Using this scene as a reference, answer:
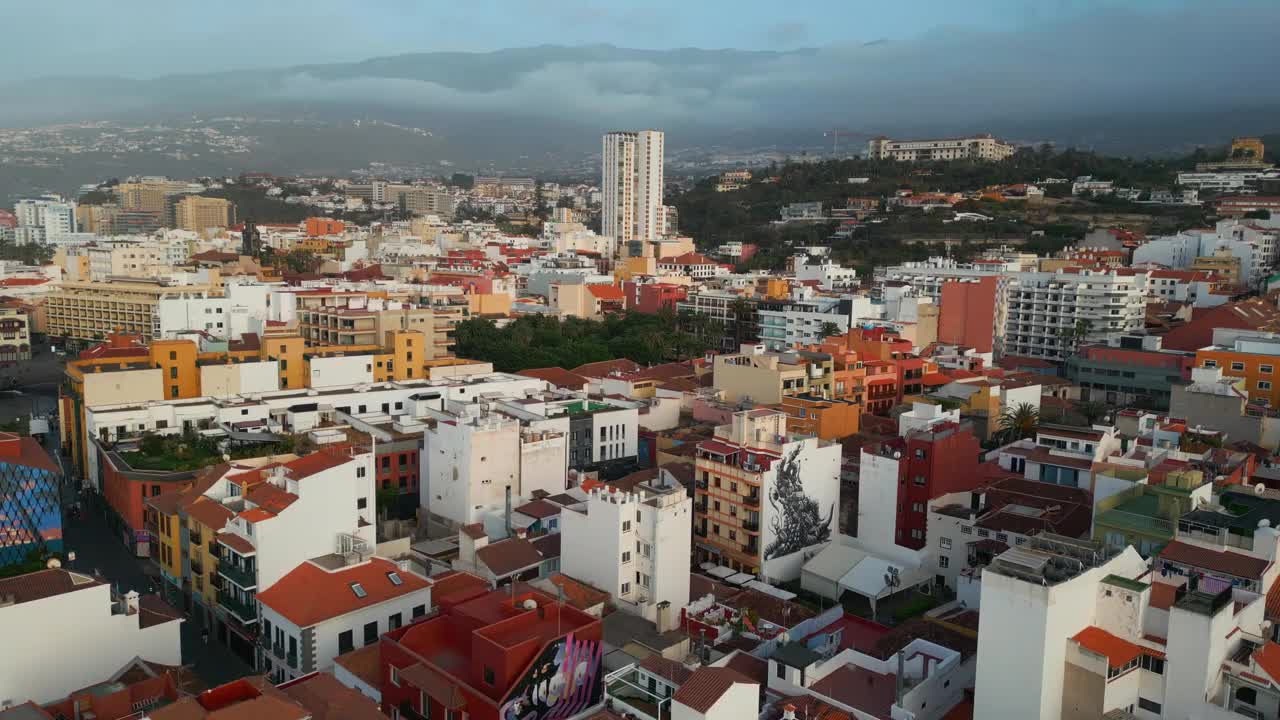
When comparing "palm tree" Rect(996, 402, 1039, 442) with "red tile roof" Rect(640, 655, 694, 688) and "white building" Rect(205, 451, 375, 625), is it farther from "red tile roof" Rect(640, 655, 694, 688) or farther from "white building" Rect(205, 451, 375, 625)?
"white building" Rect(205, 451, 375, 625)

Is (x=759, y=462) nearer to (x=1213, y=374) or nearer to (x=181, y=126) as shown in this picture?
(x=1213, y=374)

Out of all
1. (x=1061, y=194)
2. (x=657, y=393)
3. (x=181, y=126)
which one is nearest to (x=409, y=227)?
(x=1061, y=194)

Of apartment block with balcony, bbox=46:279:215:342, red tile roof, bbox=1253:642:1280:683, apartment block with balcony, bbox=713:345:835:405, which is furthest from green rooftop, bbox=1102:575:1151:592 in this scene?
apartment block with balcony, bbox=46:279:215:342

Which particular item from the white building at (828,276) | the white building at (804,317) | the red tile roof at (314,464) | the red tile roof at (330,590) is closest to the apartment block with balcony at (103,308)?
the white building at (804,317)

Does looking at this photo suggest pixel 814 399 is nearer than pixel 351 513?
No

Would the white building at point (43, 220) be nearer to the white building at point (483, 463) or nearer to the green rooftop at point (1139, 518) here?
the white building at point (483, 463)

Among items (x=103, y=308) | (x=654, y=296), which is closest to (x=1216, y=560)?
(x=654, y=296)

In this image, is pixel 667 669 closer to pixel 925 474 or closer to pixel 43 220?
pixel 925 474
